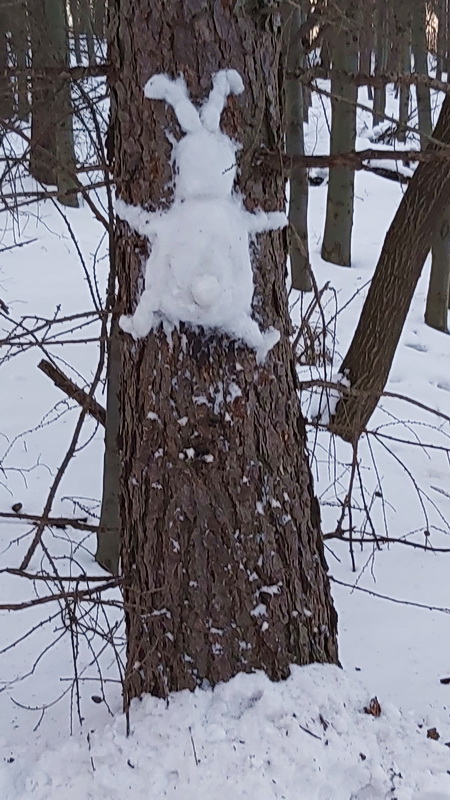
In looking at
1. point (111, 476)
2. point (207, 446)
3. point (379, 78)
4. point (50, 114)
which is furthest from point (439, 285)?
point (207, 446)

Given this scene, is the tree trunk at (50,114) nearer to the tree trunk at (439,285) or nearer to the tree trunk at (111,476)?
the tree trunk at (111,476)

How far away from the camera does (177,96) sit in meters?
1.62

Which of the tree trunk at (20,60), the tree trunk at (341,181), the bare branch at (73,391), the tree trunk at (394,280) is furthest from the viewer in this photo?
the tree trunk at (341,181)

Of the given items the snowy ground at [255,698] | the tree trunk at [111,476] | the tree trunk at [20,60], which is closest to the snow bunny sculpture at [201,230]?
the tree trunk at [20,60]

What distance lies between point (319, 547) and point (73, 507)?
2.13m

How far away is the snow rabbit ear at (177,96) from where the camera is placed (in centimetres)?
162

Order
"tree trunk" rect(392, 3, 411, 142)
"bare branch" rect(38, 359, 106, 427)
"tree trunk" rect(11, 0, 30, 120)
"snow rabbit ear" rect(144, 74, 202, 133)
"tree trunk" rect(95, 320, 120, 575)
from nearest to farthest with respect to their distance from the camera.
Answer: "snow rabbit ear" rect(144, 74, 202, 133) < "tree trunk" rect(11, 0, 30, 120) < "tree trunk" rect(392, 3, 411, 142) < "bare branch" rect(38, 359, 106, 427) < "tree trunk" rect(95, 320, 120, 575)

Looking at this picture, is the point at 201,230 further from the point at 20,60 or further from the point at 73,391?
the point at 20,60

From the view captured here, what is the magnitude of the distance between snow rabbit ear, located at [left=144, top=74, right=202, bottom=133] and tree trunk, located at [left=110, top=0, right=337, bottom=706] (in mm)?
19

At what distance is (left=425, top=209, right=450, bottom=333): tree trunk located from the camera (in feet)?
26.8

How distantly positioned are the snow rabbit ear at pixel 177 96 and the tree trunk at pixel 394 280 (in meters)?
2.55

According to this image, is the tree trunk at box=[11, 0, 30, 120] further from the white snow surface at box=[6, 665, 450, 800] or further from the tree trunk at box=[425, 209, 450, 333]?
the tree trunk at box=[425, 209, 450, 333]

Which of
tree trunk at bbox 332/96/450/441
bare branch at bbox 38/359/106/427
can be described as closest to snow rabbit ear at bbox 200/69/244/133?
bare branch at bbox 38/359/106/427

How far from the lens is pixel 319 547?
200cm
